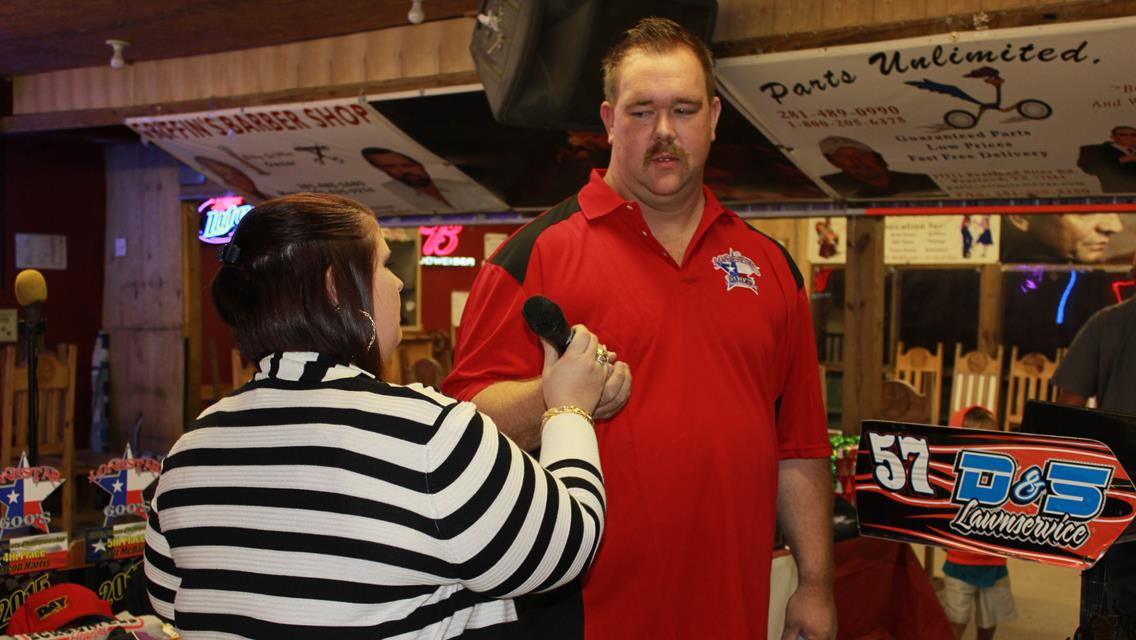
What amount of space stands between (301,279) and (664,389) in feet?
2.41

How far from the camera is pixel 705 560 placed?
172 centimetres

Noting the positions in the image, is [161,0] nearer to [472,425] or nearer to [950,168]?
[950,168]

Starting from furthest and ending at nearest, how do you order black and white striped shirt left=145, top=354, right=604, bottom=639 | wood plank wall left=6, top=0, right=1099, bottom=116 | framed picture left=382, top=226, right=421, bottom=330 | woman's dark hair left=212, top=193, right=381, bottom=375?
framed picture left=382, top=226, right=421, bottom=330 < wood plank wall left=6, top=0, right=1099, bottom=116 < woman's dark hair left=212, top=193, right=381, bottom=375 < black and white striped shirt left=145, top=354, right=604, bottom=639

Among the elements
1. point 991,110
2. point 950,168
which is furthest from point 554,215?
point 950,168

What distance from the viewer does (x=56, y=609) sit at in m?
2.49

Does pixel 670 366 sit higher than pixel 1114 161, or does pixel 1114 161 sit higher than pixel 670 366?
pixel 1114 161

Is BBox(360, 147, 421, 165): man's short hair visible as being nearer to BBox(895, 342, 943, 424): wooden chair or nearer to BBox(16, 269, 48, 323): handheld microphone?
BBox(16, 269, 48, 323): handheld microphone

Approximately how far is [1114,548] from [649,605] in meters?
1.25

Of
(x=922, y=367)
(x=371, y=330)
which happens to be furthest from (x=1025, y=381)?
(x=371, y=330)

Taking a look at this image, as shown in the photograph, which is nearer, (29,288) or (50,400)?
(29,288)

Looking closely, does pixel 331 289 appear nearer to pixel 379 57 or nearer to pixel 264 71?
pixel 379 57

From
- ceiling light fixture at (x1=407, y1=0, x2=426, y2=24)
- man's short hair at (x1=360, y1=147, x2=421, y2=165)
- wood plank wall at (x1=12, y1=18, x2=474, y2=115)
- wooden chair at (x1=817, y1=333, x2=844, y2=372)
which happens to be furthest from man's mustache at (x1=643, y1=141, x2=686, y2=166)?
wooden chair at (x1=817, y1=333, x2=844, y2=372)

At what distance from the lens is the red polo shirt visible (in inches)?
66.7

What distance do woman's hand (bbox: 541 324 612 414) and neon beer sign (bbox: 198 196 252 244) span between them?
6530 millimetres
